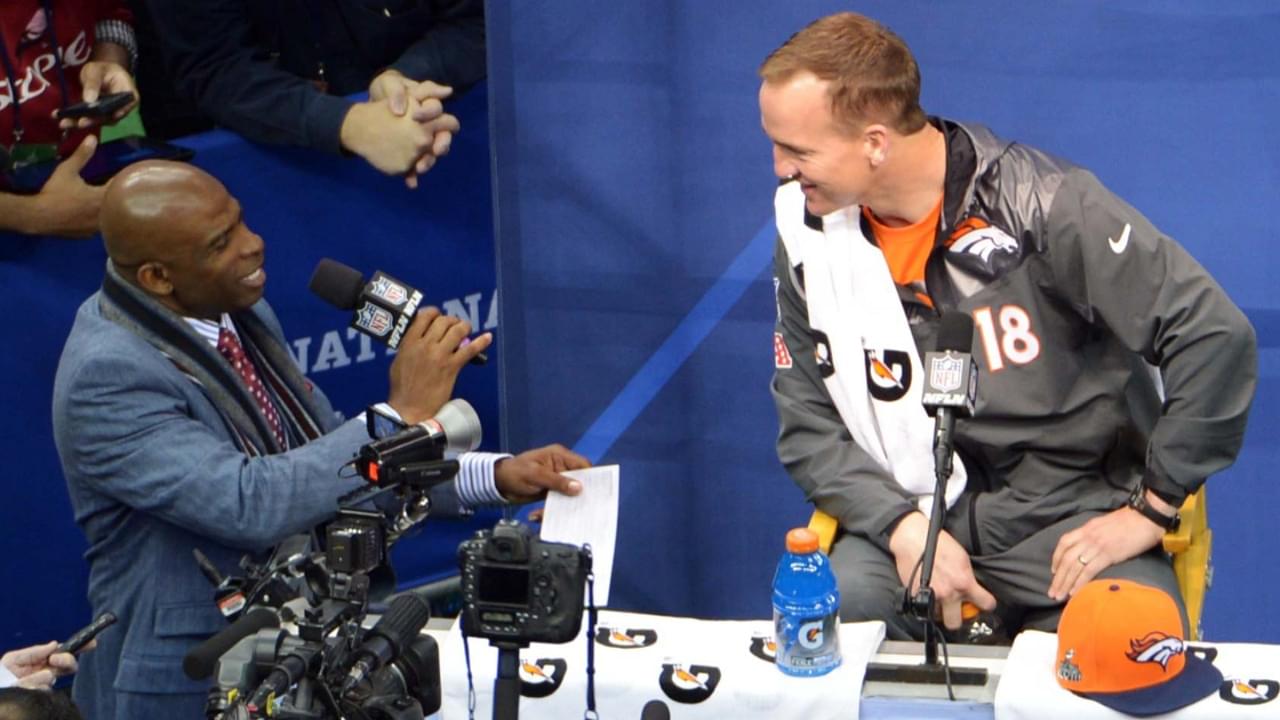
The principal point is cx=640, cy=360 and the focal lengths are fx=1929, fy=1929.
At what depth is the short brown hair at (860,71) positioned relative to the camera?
3672 mm

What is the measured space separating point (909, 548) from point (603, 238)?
1359mm

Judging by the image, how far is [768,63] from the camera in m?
3.74

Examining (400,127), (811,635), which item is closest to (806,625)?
(811,635)

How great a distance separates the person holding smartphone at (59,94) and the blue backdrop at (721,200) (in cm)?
105

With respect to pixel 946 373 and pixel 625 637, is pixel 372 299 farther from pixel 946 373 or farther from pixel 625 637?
pixel 946 373

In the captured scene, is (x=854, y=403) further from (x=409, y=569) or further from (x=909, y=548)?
(x=409, y=569)

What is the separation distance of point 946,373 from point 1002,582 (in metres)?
0.80

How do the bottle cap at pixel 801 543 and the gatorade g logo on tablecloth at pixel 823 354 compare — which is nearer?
the bottle cap at pixel 801 543

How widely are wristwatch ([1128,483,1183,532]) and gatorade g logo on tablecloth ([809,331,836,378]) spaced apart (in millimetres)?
641

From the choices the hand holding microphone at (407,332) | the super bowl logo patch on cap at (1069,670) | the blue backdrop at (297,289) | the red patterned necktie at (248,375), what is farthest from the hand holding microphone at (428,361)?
the super bowl logo patch on cap at (1069,670)

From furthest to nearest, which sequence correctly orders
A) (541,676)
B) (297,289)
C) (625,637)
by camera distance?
(297,289) < (625,637) < (541,676)

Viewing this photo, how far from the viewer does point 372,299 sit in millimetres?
3568

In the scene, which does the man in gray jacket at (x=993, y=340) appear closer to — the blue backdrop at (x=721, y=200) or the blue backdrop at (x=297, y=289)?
the blue backdrop at (x=721, y=200)

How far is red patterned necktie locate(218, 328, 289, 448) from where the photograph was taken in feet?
13.3
